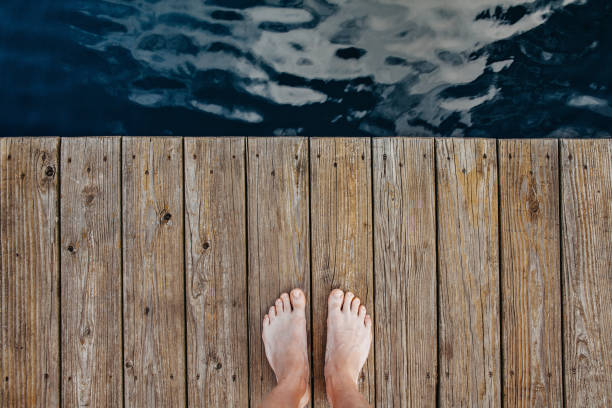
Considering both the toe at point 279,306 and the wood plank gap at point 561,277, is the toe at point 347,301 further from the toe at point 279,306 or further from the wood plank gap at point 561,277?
the wood plank gap at point 561,277

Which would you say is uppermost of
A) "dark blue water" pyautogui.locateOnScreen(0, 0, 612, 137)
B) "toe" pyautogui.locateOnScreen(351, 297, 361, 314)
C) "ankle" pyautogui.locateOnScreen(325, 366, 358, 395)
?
"dark blue water" pyautogui.locateOnScreen(0, 0, 612, 137)

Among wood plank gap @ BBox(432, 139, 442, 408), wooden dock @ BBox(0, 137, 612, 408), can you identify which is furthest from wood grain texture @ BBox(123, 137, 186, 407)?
wood plank gap @ BBox(432, 139, 442, 408)

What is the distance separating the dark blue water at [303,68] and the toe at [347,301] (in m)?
0.84

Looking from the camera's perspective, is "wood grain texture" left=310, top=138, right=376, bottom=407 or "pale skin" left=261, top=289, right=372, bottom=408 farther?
"wood grain texture" left=310, top=138, right=376, bottom=407

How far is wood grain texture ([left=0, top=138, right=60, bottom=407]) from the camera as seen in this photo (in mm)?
1366

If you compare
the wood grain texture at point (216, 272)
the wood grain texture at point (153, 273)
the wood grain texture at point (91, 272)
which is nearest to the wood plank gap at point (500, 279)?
the wood grain texture at point (216, 272)

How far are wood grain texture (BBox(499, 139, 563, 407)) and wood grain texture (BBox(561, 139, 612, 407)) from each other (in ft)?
0.16

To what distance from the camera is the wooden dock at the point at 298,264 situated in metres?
1.38

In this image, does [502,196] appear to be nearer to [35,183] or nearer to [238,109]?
[238,109]

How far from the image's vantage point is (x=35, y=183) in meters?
1.40

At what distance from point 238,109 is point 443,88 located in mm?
1097

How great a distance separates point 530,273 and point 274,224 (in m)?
1.17

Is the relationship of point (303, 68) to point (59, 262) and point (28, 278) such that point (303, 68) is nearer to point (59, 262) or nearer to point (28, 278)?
point (59, 262)

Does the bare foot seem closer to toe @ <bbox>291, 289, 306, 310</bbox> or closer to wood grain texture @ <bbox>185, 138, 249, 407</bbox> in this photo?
toe @ <bbox>291, 289, 306, 310</bbox>
